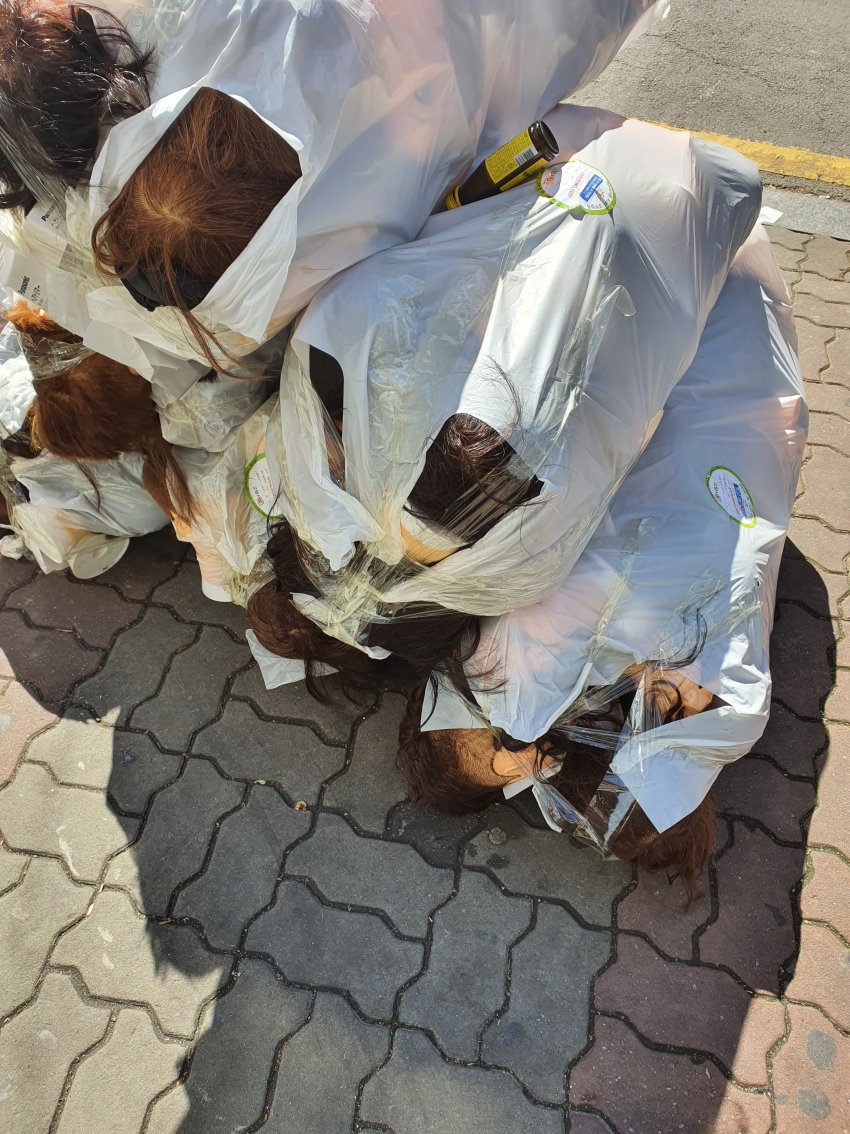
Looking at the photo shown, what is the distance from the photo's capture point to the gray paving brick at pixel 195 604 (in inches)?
95.0

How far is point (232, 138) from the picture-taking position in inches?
53.0

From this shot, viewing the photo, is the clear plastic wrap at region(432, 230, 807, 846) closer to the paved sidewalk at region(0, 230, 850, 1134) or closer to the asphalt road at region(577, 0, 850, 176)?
the paved sidewalk at region(0, 230, 850, 1134)

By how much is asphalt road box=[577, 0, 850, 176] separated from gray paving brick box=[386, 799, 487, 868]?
3273 mm

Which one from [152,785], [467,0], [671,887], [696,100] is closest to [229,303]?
[467,0]

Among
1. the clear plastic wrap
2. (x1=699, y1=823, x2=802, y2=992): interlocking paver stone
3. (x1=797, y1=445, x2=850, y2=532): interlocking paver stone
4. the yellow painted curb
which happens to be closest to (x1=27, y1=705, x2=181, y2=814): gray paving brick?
the clear plastic wrap

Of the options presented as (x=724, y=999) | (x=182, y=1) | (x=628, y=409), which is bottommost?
(x=724, y=999)

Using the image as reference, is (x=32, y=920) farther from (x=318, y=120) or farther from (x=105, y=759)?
(x=318, y=120)

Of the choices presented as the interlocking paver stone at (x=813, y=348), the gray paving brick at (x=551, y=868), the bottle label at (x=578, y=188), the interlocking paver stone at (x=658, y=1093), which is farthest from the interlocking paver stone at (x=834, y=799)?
the bottle label at (x=578, y=188)

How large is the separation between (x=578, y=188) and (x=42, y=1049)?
6.51 feet

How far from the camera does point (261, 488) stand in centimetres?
198

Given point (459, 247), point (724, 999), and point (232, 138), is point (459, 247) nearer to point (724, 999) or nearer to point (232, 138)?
point (232, 138)

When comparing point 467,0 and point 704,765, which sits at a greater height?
point 467,0

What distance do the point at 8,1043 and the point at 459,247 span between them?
181 centimetres

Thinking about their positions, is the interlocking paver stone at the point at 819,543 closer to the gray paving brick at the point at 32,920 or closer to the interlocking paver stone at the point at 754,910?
the interlocking paver stone at the point at 754,910
